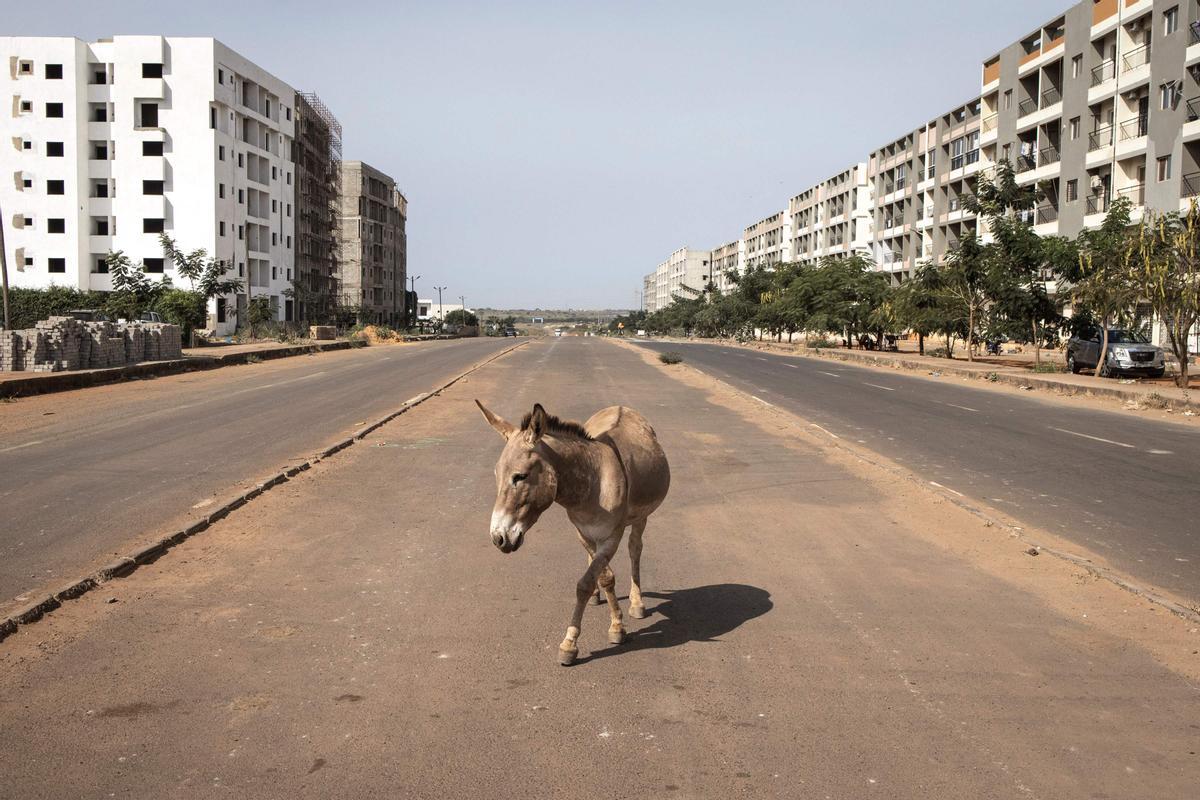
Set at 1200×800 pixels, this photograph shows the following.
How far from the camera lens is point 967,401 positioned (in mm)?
24406

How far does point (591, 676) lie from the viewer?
499 centimetres

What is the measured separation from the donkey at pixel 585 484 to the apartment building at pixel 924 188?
67385 millimetres

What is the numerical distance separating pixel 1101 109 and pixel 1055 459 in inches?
1799

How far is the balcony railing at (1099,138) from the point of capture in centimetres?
4998

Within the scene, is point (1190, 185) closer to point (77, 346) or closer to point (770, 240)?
point (77, 346)

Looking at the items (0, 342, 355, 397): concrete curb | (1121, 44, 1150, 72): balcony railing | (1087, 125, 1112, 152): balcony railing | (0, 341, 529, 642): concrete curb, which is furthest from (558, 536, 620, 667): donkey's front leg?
(1087, 125, 1112, 152): balcony railing

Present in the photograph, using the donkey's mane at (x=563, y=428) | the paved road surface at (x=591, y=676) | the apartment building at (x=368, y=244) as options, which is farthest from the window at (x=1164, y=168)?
the apartment building at (x=368, y=244)

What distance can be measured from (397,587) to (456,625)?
101 centimetres

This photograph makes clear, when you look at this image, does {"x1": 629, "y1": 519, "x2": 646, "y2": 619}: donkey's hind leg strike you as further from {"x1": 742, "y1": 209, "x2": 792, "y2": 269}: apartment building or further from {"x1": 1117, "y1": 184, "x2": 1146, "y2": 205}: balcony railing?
{"x1": 742, "y1": 209, "x2": 792, "y2": 269}: apartment building

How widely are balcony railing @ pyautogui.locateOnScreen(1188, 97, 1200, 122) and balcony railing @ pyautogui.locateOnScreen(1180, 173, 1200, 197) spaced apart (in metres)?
Answer: 2.44

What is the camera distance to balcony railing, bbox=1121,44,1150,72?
46750 millimetres

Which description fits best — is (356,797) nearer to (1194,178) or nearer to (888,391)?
(888,391)

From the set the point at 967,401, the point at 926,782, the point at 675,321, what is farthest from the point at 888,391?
the point at 675,321

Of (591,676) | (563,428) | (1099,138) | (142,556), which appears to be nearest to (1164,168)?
(1099,138)
